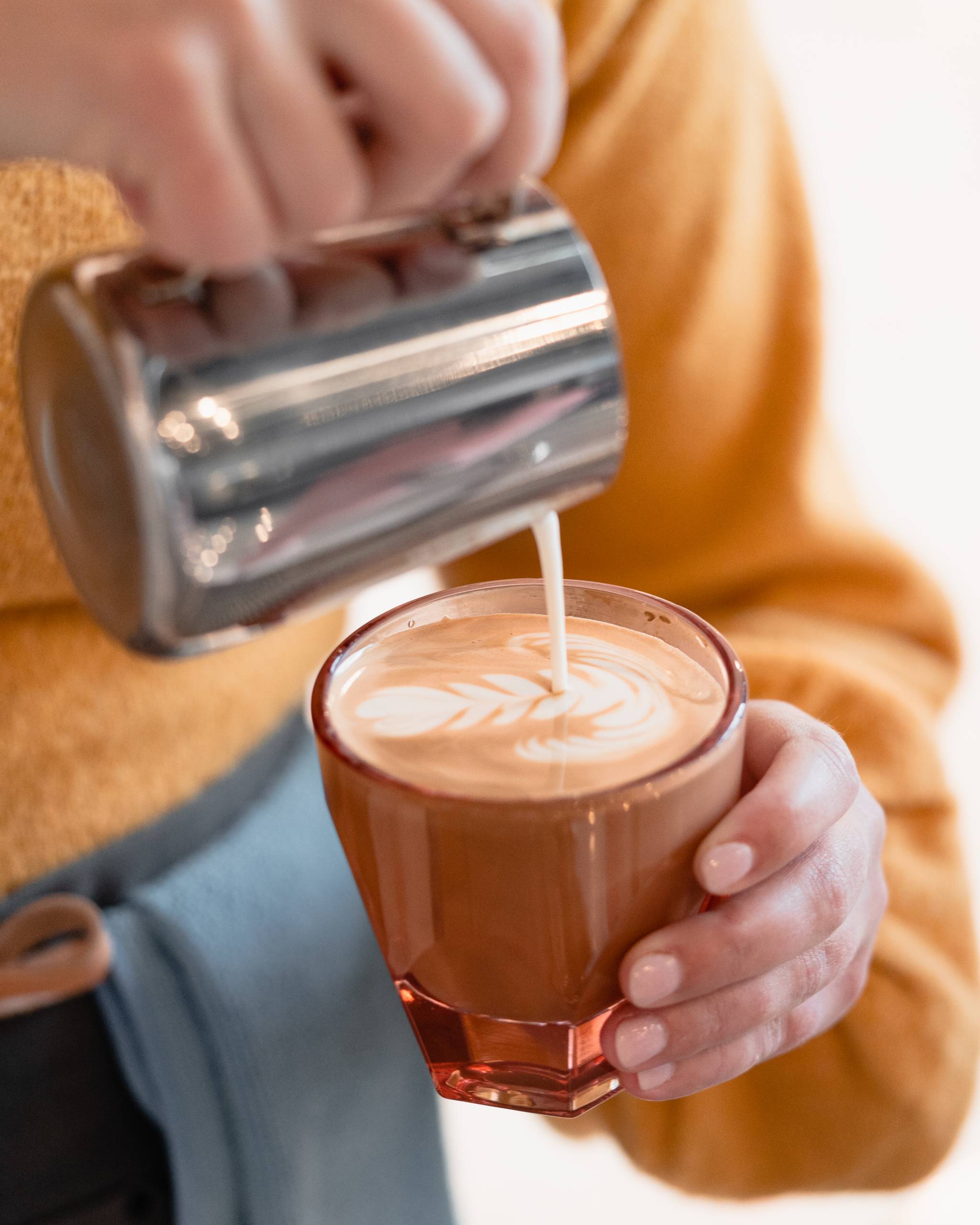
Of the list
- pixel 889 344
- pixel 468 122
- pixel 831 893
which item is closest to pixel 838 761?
pixel 831 893

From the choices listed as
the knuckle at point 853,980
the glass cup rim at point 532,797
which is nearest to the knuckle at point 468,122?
the glass cup rim at point 532,797

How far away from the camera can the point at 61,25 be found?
0.25 metres

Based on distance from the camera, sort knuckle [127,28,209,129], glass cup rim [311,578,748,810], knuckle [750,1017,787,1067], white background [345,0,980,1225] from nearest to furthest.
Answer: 1. knuckle [127,28,209,129]
2. glass cup rim [311,578,748,810]
3. knuckle [750,1017,787,1067]
4. white background [345,0,980,1225]

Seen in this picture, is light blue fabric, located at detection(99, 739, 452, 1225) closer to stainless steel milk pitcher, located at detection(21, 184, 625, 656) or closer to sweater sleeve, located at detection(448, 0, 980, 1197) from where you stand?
sweater sleeve, located at detection(448, 0, 980, 1197)

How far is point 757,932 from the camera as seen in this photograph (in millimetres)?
386

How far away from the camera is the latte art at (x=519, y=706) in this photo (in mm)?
363

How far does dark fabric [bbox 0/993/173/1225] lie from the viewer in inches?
19.3

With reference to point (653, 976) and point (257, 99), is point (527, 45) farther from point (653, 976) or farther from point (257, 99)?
point (653, 976)

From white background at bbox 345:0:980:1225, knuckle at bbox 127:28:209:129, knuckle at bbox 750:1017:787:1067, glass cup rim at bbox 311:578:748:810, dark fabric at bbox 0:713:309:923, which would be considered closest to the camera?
knuckle at bbox 127:28:209:129

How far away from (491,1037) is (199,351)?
0.26 meters

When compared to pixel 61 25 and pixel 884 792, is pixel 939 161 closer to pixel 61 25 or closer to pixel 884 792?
pixel 884 792

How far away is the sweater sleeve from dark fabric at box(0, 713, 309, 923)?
22 centimetres

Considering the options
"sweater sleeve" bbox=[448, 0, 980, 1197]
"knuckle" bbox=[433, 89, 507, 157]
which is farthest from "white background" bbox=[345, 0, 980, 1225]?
"knuckle" bbox=[433, 89, 507, 157]

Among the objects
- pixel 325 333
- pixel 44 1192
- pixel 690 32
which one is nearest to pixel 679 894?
pixel 325 333
